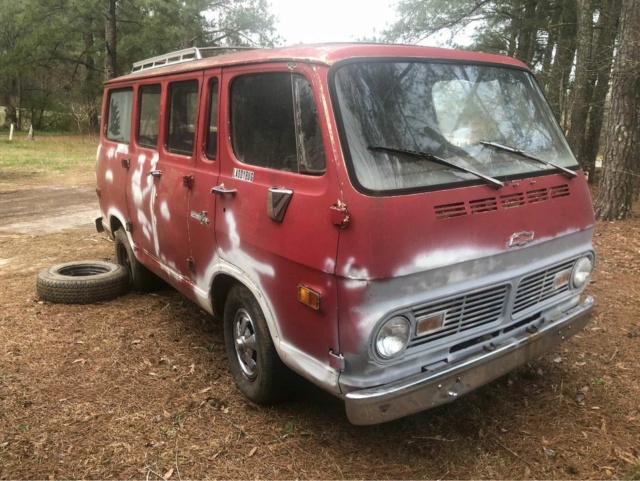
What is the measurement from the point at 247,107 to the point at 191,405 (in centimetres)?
197

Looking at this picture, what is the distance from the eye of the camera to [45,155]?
68.5 feet

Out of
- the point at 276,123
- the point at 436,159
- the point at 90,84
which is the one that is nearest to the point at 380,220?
the point at 436,159

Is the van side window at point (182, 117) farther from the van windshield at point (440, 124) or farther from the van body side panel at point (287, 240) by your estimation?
the van windshield at point (440, 124)

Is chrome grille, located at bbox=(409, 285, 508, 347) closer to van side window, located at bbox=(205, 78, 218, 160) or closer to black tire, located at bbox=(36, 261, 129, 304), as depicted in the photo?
van side window, located at bbox=(205, 78, 218, 160)

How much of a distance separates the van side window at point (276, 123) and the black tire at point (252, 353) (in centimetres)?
88

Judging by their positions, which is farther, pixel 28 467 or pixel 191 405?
pixel 191 405

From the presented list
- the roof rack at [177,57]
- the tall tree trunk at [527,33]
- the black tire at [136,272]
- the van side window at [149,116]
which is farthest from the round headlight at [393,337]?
the tall tree trunk at [527,33]

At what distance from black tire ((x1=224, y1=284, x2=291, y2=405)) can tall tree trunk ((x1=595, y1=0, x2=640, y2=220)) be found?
267 inches

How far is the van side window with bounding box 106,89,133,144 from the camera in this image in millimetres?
5129

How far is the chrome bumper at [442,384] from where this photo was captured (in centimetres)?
253

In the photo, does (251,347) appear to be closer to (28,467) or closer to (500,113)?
(28,467)

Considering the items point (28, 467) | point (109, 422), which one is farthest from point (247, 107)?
point (28, 467)

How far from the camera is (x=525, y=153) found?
3176 millimetres

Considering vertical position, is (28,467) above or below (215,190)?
below
